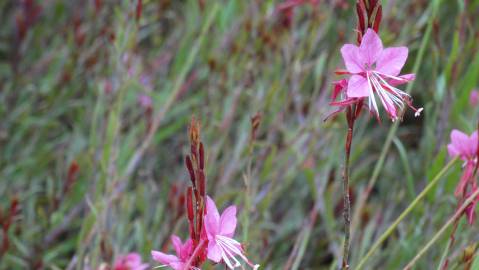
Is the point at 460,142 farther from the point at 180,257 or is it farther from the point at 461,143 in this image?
the point at 180,257

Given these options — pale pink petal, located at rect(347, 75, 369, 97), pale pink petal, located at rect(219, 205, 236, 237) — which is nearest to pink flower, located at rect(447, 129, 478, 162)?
pale pink petal, located at rect(347, 75, 369, 97)

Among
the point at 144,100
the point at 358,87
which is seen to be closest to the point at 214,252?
the point at 358,87

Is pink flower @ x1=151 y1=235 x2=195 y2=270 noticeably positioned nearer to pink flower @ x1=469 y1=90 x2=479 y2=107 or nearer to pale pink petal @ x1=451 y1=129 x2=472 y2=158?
pale pink petal @ x1=451 y1=129 x2=472 y2=158

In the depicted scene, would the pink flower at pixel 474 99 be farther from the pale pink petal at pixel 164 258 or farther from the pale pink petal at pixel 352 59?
the pale pink petal at pixel 164 258

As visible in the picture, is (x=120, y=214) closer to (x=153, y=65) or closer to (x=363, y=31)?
(x=153, y=65)

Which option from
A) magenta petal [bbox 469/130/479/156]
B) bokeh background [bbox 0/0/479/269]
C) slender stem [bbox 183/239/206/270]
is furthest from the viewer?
bokeh background [bbox 0/0/479/269]

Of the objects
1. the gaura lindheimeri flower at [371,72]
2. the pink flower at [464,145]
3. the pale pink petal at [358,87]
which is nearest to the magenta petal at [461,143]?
the pink flower at [464,145]

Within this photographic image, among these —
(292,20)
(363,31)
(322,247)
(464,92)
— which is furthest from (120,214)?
(363,31)
